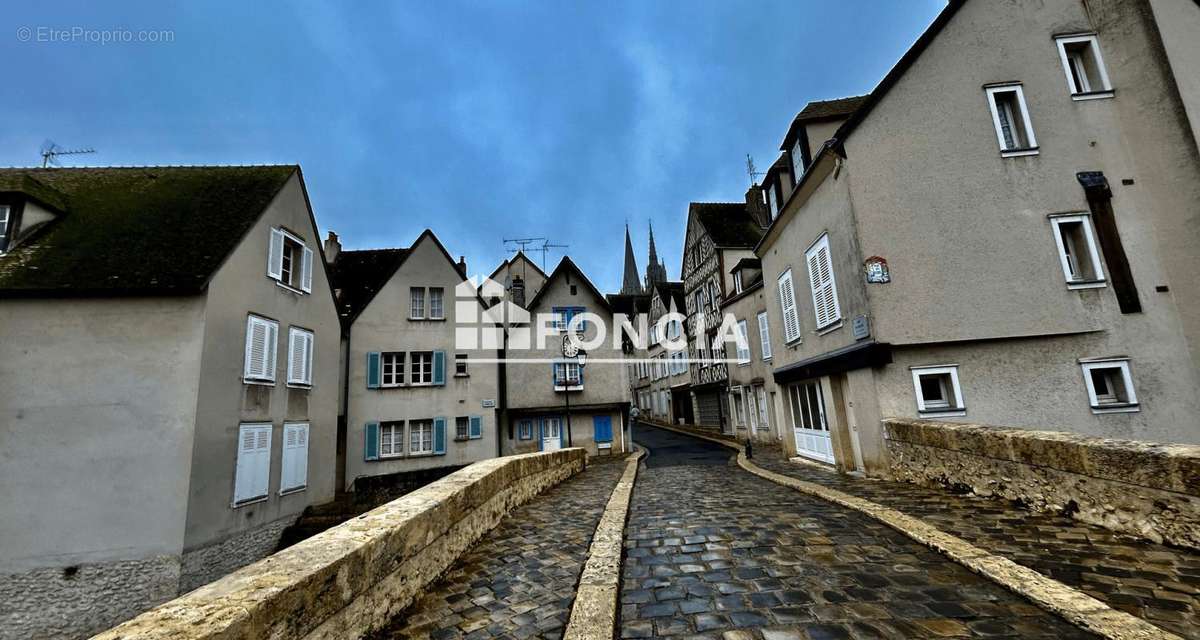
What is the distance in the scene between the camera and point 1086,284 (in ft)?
28.0

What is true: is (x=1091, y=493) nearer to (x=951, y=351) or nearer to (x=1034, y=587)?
(x=1034, y=587)

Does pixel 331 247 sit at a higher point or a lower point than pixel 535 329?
higher

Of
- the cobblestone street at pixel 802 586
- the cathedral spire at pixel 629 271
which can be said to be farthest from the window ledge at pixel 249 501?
the cathedral spire at pixel 629 271

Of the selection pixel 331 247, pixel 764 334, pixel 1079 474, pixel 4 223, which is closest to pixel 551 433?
pixel 764 334

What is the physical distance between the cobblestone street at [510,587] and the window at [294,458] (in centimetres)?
1068

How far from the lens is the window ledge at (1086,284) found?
853 centimetres

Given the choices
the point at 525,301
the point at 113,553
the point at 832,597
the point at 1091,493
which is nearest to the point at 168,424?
the point at 113,553

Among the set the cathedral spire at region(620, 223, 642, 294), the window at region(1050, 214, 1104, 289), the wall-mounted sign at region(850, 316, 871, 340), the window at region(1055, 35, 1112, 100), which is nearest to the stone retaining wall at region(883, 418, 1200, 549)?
the wall-mounted sign at region(850, 316, 871, 340)

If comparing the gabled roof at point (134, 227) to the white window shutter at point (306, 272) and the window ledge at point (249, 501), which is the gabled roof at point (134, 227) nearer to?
the white window shutter at point (306, 272)

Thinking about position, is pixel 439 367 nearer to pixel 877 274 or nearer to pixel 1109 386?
pixel 877 274

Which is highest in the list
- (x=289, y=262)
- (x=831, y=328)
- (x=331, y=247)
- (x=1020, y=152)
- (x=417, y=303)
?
(x=331, y=247)

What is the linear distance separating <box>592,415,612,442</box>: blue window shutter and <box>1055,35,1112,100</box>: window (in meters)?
17.1

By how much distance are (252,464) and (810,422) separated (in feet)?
47.4

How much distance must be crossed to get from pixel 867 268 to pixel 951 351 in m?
2.04
